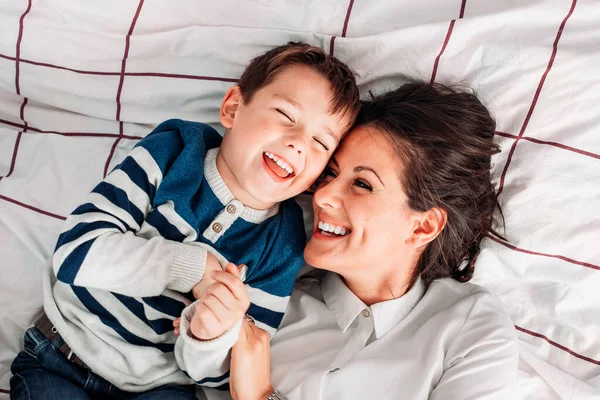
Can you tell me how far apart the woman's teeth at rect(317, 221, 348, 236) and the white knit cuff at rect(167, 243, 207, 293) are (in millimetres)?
280

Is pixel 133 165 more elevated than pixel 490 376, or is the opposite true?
pixel 133 165

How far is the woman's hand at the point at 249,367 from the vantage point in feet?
4.26

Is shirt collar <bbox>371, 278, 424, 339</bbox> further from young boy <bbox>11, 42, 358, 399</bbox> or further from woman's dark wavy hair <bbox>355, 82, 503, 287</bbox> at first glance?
young boy <bbox>11, 42, 358, 399</bbox>

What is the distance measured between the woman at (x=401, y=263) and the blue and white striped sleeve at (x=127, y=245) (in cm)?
21

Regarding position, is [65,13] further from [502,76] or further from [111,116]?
[502,76]

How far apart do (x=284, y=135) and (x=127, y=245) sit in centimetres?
39

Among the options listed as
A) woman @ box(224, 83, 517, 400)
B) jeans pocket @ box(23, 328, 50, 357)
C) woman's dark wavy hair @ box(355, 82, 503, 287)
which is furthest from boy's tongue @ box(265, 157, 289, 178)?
jeans pocket @ box(23, 328, 50, 357)

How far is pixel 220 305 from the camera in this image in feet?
3.84

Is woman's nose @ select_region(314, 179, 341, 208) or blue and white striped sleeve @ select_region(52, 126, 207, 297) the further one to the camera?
woman's nose @ select_region(314, 179, 341, 208)

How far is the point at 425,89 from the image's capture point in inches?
55.4

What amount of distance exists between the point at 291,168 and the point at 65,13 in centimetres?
80

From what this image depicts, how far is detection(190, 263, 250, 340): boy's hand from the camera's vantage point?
117 cm

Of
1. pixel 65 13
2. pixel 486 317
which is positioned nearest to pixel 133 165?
pixel 65 13

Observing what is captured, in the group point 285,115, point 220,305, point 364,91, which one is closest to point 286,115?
point 285,115
